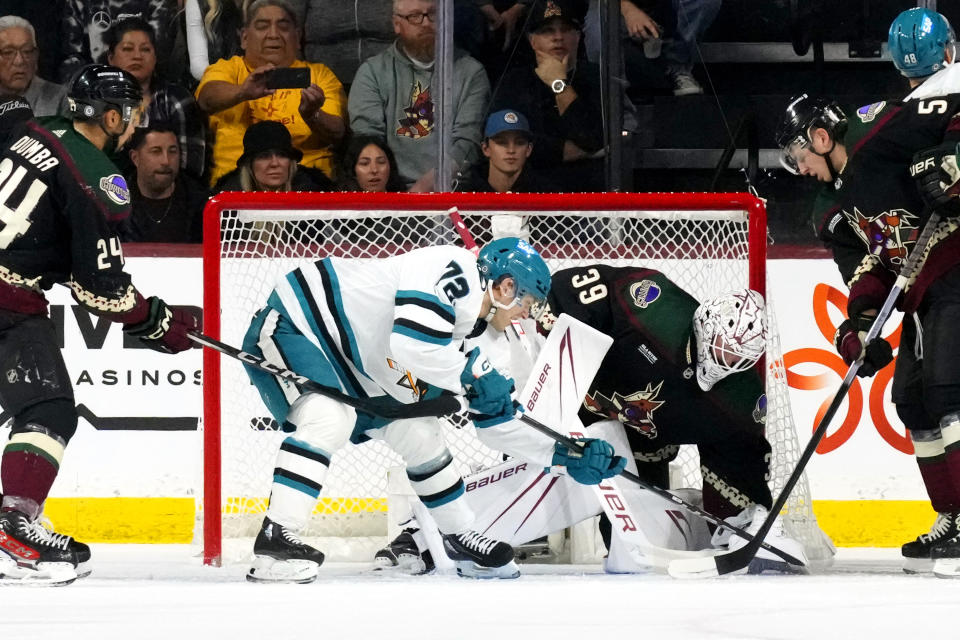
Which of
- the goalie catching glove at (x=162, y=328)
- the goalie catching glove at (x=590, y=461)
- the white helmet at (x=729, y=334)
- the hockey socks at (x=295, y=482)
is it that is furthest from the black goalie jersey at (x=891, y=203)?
the goalie catching glove at (x=162, y=328)

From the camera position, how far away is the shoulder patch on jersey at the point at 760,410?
375 cm

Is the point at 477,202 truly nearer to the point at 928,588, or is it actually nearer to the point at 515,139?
the point at 515,139

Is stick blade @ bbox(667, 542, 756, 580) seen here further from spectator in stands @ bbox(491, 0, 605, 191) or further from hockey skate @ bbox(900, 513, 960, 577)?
spectator in stands @ bbox(491, 0, 605, 191)

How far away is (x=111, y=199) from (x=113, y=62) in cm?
157

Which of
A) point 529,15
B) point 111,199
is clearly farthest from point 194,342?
point 529,15

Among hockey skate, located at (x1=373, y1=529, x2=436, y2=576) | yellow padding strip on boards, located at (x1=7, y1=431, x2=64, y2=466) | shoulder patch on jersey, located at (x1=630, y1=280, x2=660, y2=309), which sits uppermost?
shoulder patch on jersey, located at (x1=630, y1=280, x2=660, y2=309)

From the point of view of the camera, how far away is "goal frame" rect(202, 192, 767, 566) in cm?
387

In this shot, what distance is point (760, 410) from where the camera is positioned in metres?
3.75

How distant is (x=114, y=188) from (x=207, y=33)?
60.6 inches

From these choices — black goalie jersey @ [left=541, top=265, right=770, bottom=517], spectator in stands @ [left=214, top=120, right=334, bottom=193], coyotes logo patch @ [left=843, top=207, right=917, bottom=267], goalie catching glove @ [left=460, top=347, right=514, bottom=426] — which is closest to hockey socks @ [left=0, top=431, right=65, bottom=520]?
goalie catching glove @ [left=460, top=347, right=514, bottom=426]

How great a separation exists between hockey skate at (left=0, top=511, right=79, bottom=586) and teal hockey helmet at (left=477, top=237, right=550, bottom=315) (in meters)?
1.12

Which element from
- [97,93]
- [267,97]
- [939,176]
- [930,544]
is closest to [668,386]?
[930,544]

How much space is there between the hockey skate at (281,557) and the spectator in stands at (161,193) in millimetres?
1522

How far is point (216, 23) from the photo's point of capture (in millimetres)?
4770
